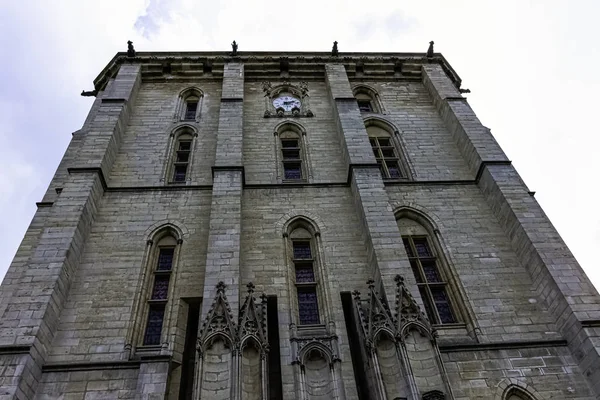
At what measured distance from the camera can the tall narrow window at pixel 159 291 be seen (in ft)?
33.1

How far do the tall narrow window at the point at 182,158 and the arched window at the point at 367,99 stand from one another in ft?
21.5

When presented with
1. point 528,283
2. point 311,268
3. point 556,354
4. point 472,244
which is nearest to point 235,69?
point 311,268

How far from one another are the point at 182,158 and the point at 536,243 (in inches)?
410

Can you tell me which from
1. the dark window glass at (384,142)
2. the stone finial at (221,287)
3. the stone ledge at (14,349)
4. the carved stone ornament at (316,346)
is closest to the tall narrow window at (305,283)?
the carved stone ornament at (316,346)

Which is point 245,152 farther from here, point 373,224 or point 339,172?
point 373,224

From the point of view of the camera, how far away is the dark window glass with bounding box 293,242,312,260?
11773 mm

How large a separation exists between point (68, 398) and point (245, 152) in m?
8.39

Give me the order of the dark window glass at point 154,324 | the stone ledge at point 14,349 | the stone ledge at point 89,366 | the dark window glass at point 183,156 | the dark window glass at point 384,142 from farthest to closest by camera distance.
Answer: the dark window glass at point 384,142, the dark window glass at point 183,156, the dark window glass at point 154,324, the stone ledge at point 89,366, the stone ledge at point 14,349

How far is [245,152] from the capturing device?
48.0 ft

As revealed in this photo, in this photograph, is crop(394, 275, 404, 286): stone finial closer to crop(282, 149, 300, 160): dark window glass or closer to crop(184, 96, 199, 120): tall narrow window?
crop(282, 149, 300, 160): dark window glass

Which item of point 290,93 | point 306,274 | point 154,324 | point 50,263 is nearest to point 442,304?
point 306,274

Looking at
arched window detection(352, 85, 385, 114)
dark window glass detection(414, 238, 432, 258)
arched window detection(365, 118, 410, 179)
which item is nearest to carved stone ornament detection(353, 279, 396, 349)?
dark window glass detection(414, 238, 432, 258)

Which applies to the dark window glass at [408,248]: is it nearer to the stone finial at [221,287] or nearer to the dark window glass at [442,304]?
the dark window glass at [442,304]

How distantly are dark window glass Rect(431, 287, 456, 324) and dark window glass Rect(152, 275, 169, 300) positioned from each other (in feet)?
20.9
